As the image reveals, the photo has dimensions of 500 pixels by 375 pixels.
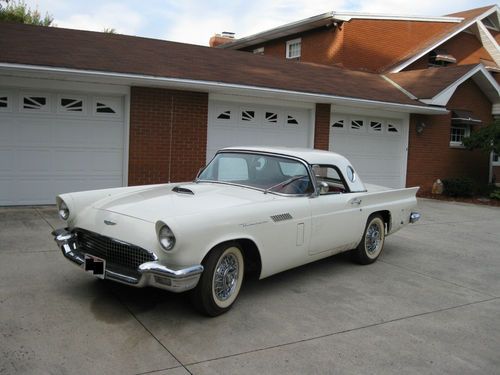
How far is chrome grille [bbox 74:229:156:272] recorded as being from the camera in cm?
407

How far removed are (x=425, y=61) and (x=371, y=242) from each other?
49.1 ft

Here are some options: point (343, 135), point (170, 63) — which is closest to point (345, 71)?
point (343, 135)

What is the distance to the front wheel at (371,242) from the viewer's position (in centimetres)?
621

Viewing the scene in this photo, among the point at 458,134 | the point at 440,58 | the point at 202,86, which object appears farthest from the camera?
the point at 440,58

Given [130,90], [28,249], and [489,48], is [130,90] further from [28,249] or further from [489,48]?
[489,48]

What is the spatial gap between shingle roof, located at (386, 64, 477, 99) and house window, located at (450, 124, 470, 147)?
1.66 m

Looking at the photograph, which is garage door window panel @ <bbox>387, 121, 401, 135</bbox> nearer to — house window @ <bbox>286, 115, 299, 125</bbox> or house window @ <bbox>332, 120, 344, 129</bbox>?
house window @ <bbox>332, 120, 344, 129</bbox>

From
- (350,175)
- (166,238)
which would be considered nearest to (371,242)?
(350,175)

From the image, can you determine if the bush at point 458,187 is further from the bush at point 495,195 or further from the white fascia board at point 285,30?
the white fascia board at point 285,30

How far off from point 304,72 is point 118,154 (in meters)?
6.27

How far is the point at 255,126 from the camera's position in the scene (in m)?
11.5

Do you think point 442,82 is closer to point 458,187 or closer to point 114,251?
point 458,187

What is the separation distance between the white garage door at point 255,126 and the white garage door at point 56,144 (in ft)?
6.83

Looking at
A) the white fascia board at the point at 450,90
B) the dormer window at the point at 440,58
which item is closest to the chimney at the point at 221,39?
the dormer window at the point at 440,58
